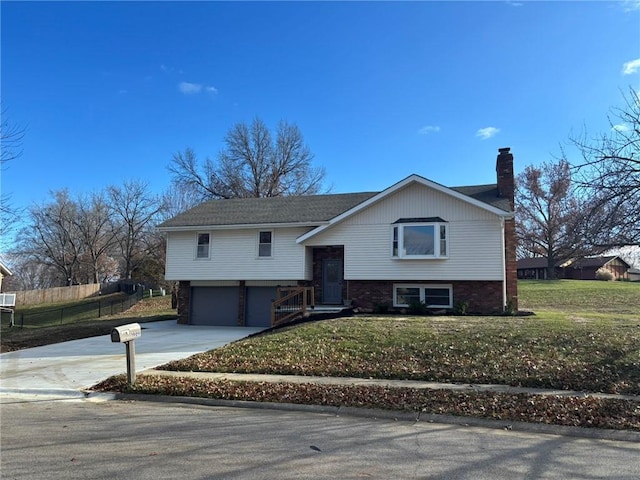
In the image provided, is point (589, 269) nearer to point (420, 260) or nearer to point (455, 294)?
point (455, 294)

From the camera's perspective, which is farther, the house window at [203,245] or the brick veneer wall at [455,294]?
the house window at [203,245]

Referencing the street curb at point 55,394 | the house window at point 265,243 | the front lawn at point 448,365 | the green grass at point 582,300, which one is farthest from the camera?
the green grass at point 582,300

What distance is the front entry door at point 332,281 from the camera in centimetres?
2153

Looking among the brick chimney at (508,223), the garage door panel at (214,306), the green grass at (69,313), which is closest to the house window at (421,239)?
the brick chimney at (508,223)

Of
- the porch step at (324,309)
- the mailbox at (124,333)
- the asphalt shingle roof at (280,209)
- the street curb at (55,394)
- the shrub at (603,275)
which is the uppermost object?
the asphalt shingle roof at (280,209)

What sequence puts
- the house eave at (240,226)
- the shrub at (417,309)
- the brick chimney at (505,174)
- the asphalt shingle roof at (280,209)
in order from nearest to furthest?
the shrub at (417,309) < the brick chimney at (505,174) < the house eave at (240,226) < the asphalt shingle roof at (280,209)

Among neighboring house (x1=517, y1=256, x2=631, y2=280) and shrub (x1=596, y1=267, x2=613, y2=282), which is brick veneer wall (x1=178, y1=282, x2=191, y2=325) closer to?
neighboring house (x1=517, y1=256, x2=631, y2=280)

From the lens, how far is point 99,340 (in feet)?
55.5

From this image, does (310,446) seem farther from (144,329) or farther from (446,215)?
(144,329)

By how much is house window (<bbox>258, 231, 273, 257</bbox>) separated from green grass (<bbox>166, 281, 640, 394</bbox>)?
7439 millimetres

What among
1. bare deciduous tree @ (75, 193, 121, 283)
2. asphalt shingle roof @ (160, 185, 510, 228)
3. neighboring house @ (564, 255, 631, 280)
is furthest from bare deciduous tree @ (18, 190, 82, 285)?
neighboring house @ (564, 255, 631, 280)

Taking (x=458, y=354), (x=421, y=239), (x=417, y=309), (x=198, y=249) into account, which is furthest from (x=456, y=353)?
(x=198, y=249)

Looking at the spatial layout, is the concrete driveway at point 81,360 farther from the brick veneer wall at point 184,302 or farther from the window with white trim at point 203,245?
the window with white trim at point 203,245

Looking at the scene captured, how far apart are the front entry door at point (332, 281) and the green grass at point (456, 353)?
20.3ft
